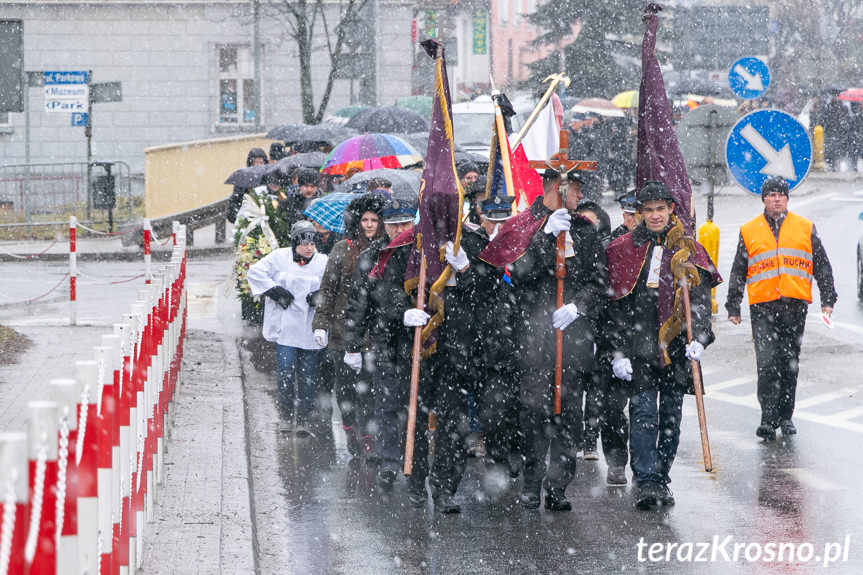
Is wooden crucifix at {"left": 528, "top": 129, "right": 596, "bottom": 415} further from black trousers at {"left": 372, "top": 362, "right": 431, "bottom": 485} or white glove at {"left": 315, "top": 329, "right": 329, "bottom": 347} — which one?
white glove at {"left": 315, "top": 329, "right": 329, "bottom": 347}

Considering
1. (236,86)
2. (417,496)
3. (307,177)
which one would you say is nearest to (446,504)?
(417,496)

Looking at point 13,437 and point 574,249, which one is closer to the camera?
point 13,437

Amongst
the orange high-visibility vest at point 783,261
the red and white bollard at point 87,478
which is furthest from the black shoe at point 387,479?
the red and white bollard at point 87,478

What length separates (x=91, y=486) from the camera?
4129mm

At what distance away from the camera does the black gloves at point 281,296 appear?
9945 millimetres

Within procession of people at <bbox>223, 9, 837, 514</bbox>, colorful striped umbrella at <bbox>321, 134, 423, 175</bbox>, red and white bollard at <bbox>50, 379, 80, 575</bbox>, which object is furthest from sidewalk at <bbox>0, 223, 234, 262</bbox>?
red and white bollard at <bbox>50, 379, 80, 575</bbox>

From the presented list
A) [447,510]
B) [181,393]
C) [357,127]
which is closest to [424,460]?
[447,510]

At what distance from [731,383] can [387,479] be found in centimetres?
473

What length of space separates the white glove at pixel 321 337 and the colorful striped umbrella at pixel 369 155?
5.75 metres

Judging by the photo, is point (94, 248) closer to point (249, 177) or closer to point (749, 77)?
point (249, 177)

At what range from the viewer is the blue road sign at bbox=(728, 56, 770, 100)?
64.2 feet

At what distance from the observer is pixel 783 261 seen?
9.84 m

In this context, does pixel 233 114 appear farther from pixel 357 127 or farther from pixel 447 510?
pixel 447 510

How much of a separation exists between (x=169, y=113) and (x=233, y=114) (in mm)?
1755
